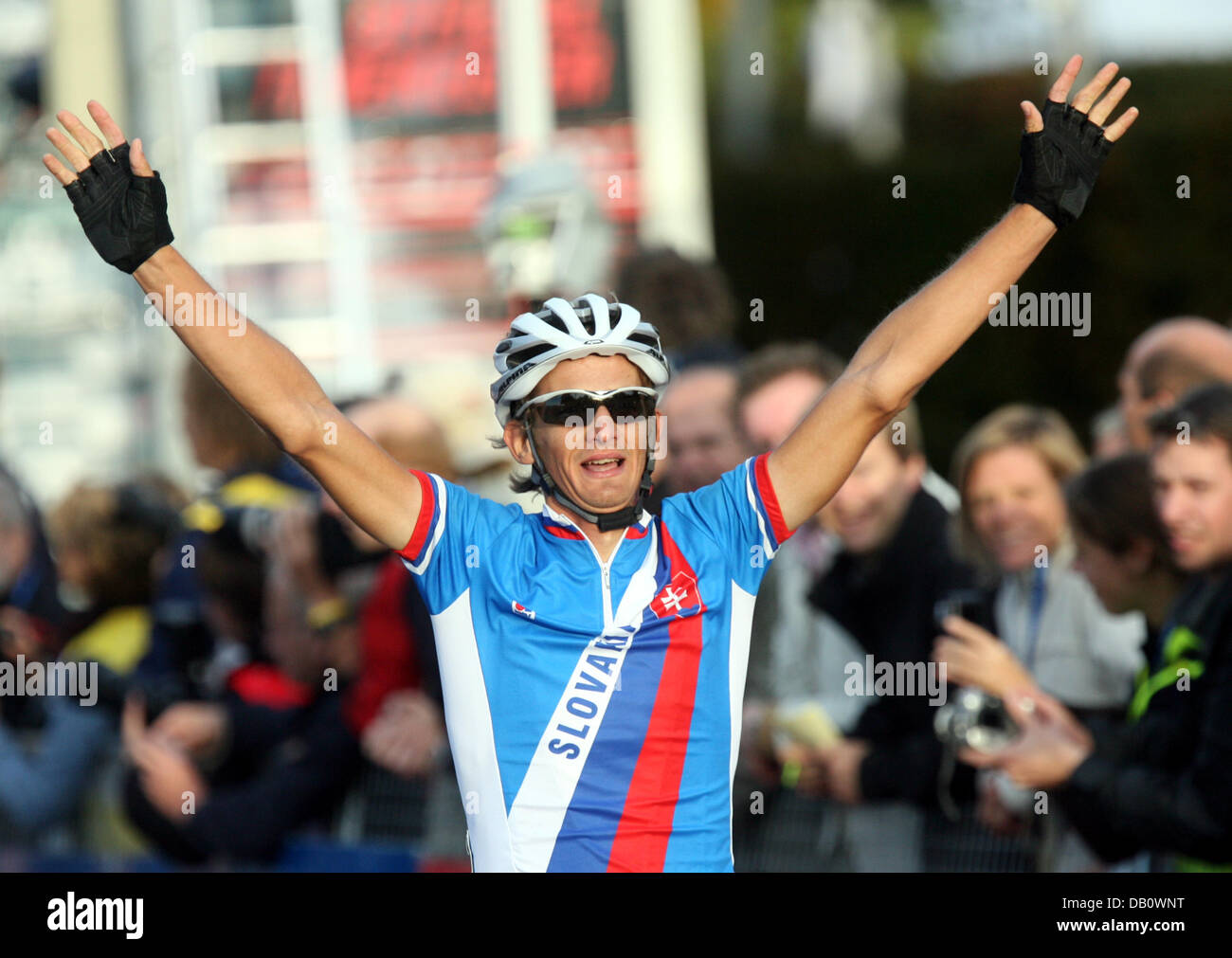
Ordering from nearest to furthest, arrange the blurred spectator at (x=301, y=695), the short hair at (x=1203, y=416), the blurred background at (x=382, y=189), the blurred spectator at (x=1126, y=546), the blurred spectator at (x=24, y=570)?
the short hair at (x=1203, y=416) → the blurred spectator at (x=1126, y=546) → the blurred spectator at (x=301, y=695) → the blurred spectator at (x=24, y=570) → the blurred background at (x=382, y=189)

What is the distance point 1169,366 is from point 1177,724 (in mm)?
1396

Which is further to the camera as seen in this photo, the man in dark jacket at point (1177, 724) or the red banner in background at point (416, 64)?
the red banner in background at point (416, 64)

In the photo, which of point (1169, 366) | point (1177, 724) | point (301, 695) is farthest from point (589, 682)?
point (301, 695)

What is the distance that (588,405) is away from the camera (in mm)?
3838

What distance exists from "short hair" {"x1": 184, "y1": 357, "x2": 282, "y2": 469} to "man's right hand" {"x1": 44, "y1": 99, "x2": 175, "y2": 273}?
11.1ft

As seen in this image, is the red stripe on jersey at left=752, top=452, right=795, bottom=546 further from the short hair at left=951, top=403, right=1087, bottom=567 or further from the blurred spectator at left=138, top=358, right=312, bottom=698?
the blurred spectator at left=138, top=358, right=312, bottom=698

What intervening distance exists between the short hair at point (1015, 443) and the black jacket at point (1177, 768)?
78 centimetres

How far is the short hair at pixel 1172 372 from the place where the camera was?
5.67 meters

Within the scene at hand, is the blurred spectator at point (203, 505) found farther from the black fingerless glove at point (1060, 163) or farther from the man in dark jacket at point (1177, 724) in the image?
the black fingerless glove at point (1060, 163)

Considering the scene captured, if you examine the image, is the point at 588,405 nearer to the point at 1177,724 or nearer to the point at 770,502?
the point at 770,502

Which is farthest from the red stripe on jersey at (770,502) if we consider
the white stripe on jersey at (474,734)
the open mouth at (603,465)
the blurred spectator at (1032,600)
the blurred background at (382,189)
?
the blurred background at (382,189)

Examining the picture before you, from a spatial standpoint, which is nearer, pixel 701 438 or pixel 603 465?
pixel 603 465

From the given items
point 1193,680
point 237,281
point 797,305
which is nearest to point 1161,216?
point 797,305

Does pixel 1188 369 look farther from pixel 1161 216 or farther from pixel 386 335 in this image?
pixel 386 335
